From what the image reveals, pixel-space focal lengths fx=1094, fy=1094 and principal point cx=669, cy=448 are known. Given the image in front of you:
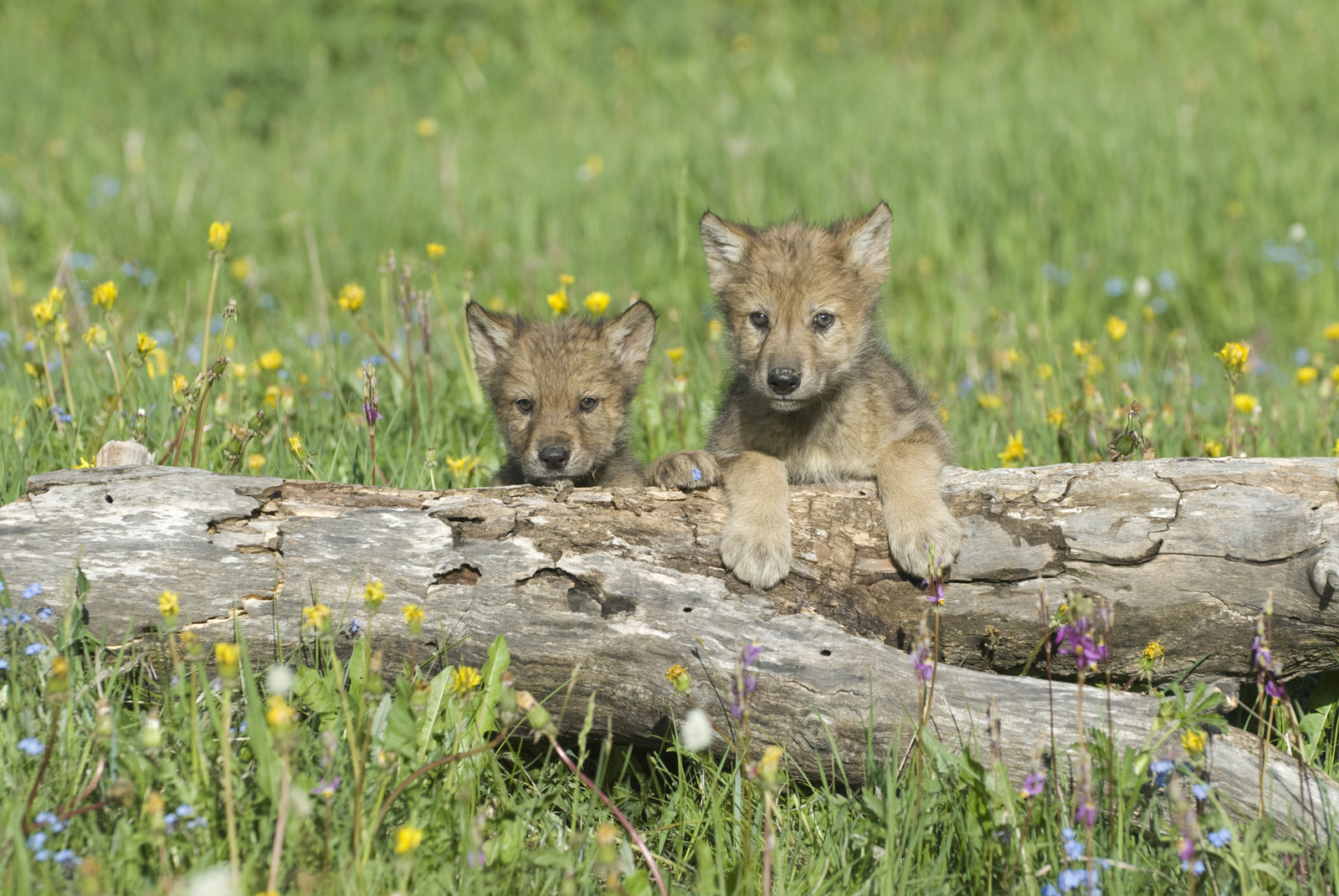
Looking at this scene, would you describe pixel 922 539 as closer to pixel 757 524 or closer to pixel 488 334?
pixel 757 524

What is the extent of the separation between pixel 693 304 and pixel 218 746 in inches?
190

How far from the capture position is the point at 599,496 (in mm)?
3359

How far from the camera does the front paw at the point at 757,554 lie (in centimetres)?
314

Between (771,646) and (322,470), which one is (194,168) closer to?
(322,470)

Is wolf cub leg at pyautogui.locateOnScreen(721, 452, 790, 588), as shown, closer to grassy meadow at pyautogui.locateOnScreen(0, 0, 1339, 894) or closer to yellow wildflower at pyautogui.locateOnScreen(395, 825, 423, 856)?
grassy meadow at pyautogui.locateOnScreen(0, 0, 1339, 894)

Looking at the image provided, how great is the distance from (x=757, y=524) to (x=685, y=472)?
49 cm

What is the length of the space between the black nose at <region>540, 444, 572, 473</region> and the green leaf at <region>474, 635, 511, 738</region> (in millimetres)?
1457

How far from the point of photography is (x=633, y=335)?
4805 millimetres

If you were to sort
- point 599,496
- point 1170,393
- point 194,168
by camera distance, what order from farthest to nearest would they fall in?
point 194,168 → point 1170,393 → point 599,496

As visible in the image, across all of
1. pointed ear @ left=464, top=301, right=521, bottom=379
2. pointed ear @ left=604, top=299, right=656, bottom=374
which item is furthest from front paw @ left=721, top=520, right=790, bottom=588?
pointed ear @ left=464, top=301, right=521, bottom=379

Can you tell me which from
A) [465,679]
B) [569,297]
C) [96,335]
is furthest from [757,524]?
[569,297]

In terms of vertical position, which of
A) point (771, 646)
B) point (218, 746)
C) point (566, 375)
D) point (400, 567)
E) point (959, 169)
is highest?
point (959, 169)

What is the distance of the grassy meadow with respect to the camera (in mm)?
2467

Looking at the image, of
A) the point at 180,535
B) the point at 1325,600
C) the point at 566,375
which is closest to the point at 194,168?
the point at 566,375
